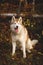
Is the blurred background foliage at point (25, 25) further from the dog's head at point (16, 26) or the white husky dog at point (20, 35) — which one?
the dog's head at point (16, 26)

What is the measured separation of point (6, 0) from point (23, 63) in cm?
577

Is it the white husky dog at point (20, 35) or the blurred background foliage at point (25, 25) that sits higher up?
the white husky dog at point (20, 35)

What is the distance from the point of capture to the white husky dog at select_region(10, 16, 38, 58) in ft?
22.4

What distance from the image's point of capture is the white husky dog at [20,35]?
6.82m

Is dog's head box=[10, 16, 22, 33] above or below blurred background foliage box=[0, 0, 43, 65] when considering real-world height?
above

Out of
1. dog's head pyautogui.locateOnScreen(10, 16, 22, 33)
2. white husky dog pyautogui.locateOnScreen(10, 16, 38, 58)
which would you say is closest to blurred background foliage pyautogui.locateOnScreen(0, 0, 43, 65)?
white husky dog pyautogui.locateOnScreen(10, 16, 38, 58)

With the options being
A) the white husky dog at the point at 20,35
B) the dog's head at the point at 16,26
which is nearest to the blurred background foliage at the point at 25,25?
the white husky dog at the point at 20,35

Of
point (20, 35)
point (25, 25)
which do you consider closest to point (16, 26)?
point (20, 35)

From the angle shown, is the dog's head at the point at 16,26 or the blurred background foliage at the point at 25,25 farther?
the blurred background foliage at the point at 25,25

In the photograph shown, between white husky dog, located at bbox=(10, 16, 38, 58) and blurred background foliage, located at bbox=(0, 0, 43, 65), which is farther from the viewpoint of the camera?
blurred background foliage, located at bbox=(0, 0, 43, 65)

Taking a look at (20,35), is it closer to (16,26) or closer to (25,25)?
(16,26)

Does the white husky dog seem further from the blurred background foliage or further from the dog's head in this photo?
the blurred background foliage

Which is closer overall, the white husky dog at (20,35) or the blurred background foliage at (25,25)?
the white husky dog at (20,35)

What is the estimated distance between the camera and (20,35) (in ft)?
23.4
